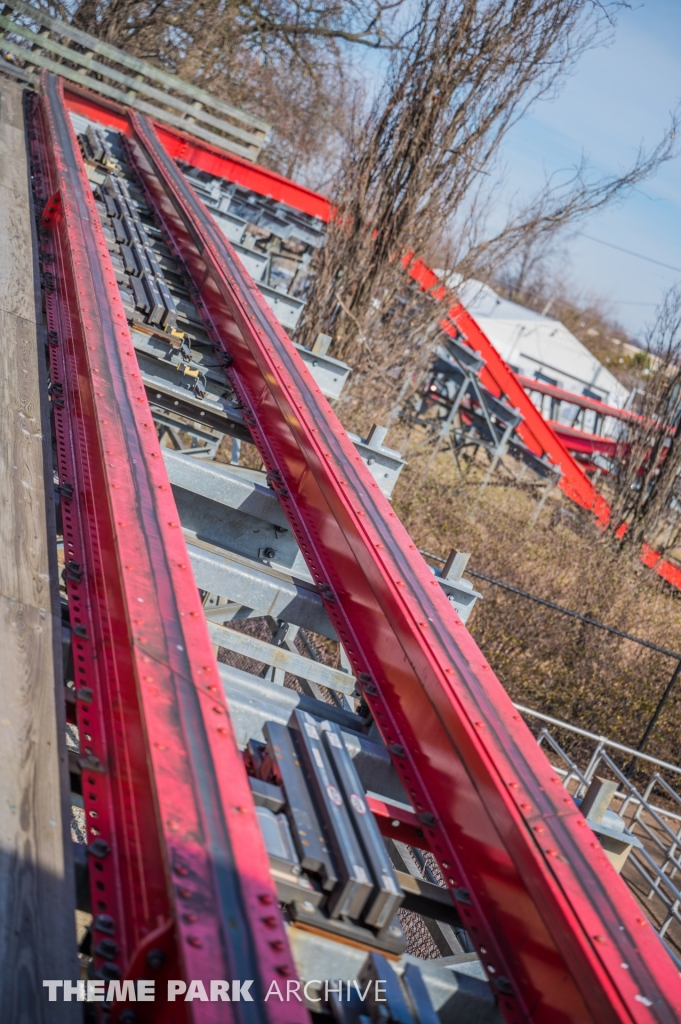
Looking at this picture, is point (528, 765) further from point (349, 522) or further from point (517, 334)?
point (517, 334)

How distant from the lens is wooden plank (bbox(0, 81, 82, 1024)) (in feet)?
7.02

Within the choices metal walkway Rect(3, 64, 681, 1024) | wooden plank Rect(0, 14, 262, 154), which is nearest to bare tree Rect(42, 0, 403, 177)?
wooden plank Rect(0, 14, 262, 154)

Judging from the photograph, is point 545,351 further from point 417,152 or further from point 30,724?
point 30,724

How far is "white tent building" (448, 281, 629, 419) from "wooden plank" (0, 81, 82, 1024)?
3662 cm

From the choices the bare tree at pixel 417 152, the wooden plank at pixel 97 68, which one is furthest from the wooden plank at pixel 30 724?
the wooden plank at pixel 97 68

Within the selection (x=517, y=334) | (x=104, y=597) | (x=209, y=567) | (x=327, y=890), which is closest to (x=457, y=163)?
(x=209, y=567)

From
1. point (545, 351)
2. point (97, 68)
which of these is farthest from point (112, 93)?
point (545, 351)

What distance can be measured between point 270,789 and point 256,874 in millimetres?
485

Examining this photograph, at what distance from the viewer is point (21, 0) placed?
1673 cm

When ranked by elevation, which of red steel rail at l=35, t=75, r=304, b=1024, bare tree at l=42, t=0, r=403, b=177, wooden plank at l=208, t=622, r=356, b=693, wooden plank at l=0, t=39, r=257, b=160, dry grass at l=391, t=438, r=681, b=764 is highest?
bare tree at l=42, t=0, r=403, b=177

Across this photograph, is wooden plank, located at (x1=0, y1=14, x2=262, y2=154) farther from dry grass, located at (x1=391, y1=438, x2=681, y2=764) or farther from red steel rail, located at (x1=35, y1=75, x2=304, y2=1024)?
red steel rail, located at (x1=35, y1=75, x2=304, y2=1024)

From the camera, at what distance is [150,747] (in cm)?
249

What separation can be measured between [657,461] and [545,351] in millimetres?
26199

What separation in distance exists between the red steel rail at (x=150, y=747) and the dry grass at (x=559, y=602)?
8487 mm
